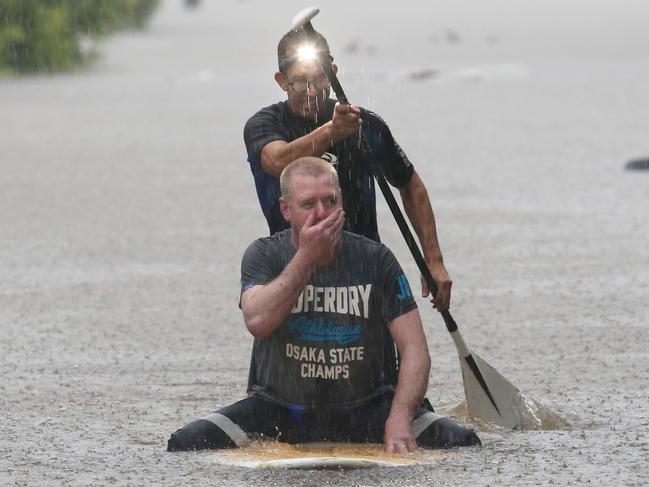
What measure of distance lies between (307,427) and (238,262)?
16.0 feet

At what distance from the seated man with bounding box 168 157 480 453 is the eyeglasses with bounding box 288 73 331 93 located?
42 cm

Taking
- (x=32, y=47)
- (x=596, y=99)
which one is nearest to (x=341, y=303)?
(x=596, y=99)

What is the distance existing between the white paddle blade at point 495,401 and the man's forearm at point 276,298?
1.13 meters

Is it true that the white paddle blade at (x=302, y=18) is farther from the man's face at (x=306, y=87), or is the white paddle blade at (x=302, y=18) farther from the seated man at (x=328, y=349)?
the seated man at (x=328, y=349)

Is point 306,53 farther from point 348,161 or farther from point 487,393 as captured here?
point 487,393

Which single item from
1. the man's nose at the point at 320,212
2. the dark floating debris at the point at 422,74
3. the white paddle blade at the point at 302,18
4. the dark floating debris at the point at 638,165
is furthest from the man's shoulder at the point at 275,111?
the dark floating debris at the point at 422,74

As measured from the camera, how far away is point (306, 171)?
5.77 m

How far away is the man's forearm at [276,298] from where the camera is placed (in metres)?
5.63

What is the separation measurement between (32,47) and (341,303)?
24294 mm

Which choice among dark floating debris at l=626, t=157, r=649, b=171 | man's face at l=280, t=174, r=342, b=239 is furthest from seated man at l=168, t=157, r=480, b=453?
dark floating debris at l=626, t=157, r=649, b=171

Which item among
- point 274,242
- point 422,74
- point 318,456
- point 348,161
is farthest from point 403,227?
point 422,74

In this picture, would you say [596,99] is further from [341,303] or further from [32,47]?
[341,303]

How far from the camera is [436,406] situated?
273 inches

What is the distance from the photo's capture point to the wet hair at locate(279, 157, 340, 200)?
18.9 ft
